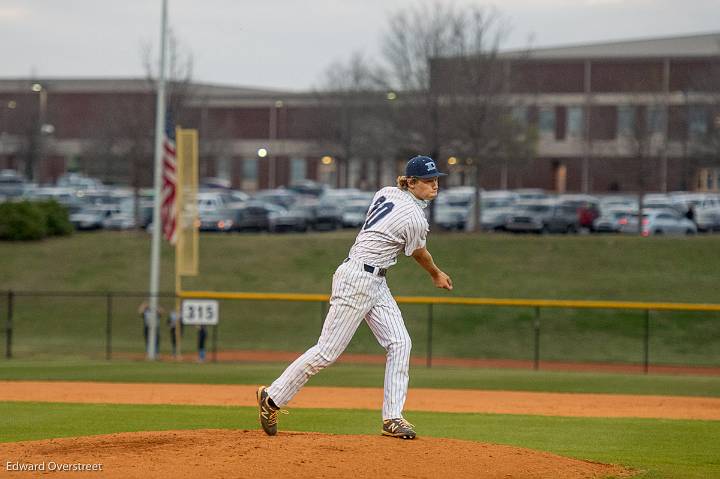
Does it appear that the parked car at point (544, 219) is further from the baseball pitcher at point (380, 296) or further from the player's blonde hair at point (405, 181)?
the baseball pitcher at point (380, 296)

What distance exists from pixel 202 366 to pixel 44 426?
38.1 feet

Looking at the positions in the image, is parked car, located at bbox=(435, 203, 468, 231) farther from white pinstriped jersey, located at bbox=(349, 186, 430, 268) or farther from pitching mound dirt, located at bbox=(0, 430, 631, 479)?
→ pitching mound dirt, located at bbox=(0, 430, 631, 479)

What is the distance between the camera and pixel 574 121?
62.9 meters

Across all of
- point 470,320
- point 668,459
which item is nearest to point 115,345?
point 470,320

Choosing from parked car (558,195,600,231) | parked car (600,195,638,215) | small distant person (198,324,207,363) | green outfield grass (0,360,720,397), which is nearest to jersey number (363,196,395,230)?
green outfield grass (0,360,720,397)

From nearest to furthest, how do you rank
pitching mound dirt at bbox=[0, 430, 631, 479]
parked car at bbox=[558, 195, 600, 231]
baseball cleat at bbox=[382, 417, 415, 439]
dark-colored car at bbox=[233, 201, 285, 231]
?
pitching mound dirt at bbox=[0, 430, 631, 479], baseball cleat at bbox=[382, 417, 415, 439], dark-colored car at bbox=[233, 201, 285, 231], parked car at bbox=[558, 195, 600, 231]

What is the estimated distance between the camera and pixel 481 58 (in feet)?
140

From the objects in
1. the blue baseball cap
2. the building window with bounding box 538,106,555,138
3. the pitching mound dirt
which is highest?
the building window with bounding box 538,106,555,138

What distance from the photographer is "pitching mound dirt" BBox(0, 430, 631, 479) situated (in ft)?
24.7

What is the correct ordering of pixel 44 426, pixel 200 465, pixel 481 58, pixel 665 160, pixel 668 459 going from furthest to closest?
pixel 665 160
pixel 481 58
pixel 44 426
pixel 668 459
pixel 200 465

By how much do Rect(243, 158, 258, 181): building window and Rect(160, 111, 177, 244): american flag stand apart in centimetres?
4741

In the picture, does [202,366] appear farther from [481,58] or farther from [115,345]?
[481,58]

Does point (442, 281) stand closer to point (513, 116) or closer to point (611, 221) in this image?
point (611, 221)

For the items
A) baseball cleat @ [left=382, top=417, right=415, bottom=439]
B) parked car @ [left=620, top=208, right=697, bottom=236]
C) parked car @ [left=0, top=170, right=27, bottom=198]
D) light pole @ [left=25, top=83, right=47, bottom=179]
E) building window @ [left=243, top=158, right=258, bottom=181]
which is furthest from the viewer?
building window @ [left=243, top=158, right=258, bottom=181]
